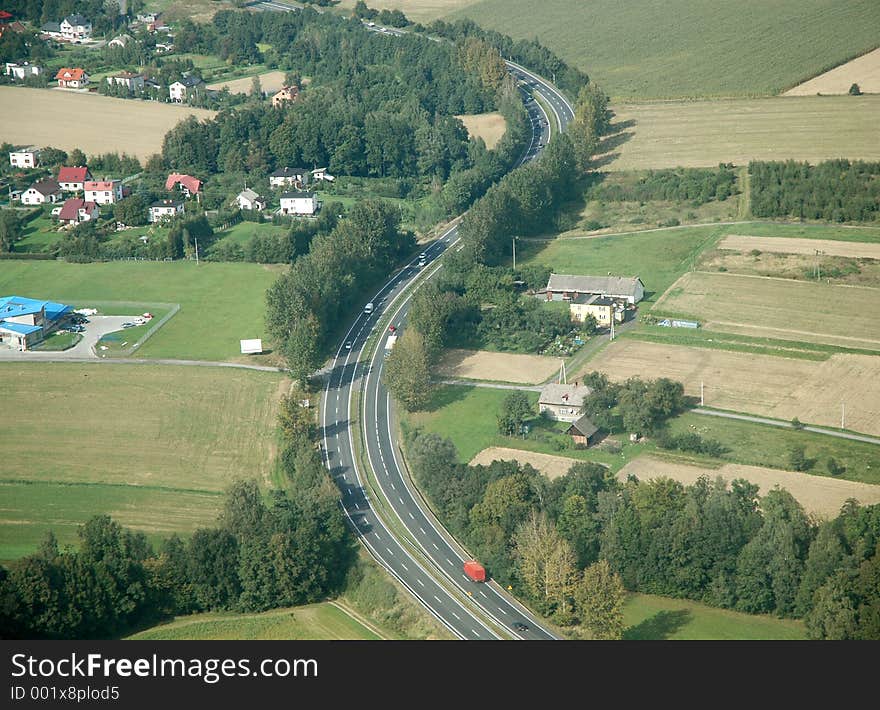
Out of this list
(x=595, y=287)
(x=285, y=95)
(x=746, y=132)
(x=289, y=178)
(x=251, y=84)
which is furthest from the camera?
(x=251, y=84)

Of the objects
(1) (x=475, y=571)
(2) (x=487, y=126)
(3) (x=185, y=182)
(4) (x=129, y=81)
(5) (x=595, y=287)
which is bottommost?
(1) (x=475, y=571)

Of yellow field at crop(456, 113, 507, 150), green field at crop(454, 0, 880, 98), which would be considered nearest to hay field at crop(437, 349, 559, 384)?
yellow field at crop(456, 113, 507, 150)

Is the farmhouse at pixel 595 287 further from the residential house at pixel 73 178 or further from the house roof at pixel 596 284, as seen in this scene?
the residential house at pixel 73 178

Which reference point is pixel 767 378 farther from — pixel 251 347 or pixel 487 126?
pixel 487 126

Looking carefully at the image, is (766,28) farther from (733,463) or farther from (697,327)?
(733,463)

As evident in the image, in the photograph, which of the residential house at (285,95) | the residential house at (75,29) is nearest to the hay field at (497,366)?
the residential house at (285,95)

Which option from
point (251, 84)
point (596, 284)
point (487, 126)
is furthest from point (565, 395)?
point (251, 84)
